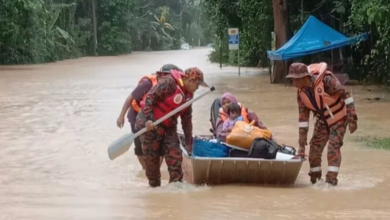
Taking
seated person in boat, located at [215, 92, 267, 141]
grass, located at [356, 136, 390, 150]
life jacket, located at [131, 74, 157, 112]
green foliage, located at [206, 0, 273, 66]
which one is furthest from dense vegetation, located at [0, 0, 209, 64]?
life jacket, located at [131, 74, 157, 112]

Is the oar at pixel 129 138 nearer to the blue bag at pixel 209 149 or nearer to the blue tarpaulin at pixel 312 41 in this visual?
the blue bag at pixel 209 149

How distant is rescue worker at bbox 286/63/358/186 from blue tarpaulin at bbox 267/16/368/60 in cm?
1467

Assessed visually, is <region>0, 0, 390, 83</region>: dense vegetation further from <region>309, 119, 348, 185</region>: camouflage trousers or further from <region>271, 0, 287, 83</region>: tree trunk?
<region>309, 119, 348, 185</region>: camouflage trousers

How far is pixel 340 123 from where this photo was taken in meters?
7.66

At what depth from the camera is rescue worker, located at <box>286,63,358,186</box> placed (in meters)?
7.50

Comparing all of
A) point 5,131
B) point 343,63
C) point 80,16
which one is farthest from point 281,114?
point 80,16

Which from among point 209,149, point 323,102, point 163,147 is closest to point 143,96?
point 163,147

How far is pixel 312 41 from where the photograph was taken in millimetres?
22875

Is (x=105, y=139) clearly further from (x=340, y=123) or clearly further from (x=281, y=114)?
(x=340, y=123)

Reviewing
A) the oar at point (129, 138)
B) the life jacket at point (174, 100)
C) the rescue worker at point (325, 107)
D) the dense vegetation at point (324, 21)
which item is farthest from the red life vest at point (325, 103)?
the dense vegetation at point (324, 21)

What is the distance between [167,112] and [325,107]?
1.70 metres

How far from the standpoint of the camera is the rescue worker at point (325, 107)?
7496mm

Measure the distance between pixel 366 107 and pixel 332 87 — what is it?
10007 millimetres

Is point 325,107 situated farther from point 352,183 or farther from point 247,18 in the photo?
point 247,18
